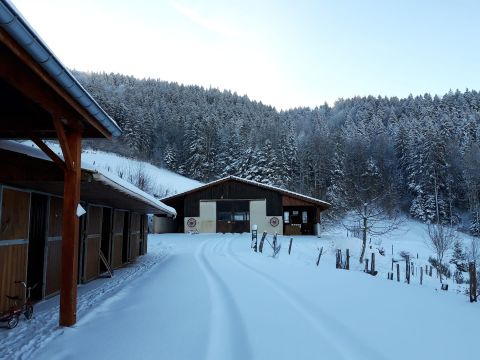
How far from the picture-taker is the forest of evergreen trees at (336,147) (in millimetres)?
49906

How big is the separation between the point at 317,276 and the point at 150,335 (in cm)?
537

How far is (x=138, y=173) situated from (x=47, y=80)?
43.6 meters

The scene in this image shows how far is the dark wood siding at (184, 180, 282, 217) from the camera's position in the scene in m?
32.4

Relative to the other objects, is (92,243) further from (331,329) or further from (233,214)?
(233,214)

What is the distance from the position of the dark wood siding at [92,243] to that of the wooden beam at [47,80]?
15.7 ft

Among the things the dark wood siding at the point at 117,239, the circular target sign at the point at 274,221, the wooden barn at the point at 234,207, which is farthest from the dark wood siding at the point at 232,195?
the dark wood siding at the point at 117,239

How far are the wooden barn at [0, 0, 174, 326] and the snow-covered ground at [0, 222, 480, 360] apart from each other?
2.46 feet

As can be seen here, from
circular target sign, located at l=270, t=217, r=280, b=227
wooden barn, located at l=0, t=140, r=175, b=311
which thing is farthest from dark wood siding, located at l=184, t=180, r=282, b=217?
wooden barn, located at l=0, t=140, r=175, b=311

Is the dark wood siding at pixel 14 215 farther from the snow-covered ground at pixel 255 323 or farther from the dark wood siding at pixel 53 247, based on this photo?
the snow-covered ground at pixel 255 323

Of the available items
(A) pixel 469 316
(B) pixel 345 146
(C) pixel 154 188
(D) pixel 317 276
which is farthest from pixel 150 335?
(B) pixel 345 146

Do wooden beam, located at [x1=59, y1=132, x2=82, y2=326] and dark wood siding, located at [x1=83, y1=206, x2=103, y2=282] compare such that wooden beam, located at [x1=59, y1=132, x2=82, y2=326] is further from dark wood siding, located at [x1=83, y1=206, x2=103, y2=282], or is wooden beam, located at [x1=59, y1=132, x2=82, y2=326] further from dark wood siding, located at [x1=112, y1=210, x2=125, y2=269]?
dark wood siding, located at [x1=112, y1=210, x2=125, y2=269]

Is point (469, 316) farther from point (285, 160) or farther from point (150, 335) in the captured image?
point (285, 160)

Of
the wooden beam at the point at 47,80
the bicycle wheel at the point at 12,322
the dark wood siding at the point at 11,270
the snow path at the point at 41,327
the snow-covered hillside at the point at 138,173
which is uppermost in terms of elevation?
the snow-covered hillside at the point at 138,173

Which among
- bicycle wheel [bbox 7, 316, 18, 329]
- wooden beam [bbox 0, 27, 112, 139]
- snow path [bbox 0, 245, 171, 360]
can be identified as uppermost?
wooden beam [bbox 0, 27, 112, 139]
